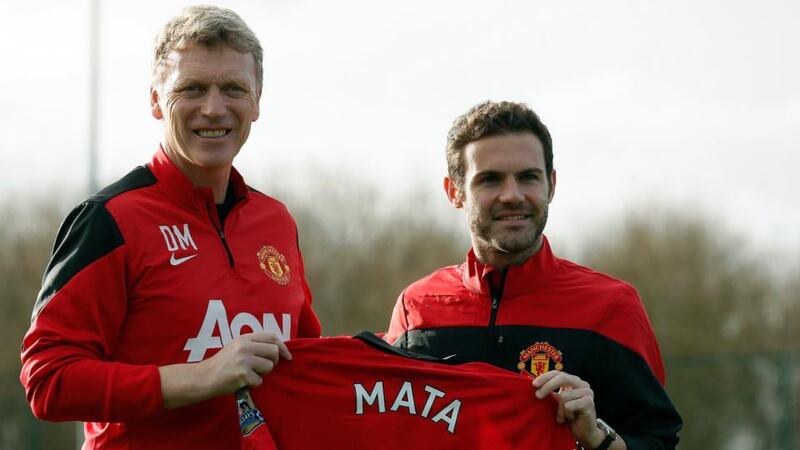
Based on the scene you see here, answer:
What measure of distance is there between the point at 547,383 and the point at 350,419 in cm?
68

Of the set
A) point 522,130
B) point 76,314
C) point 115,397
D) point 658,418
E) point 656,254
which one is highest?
point 522,130

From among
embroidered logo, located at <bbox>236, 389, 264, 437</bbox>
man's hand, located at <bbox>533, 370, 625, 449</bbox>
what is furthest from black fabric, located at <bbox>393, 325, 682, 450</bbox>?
embroidered logo, located at <bbox>236, 389, 264, 437</bbox>

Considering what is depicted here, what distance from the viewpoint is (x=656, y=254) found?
88.5 ft

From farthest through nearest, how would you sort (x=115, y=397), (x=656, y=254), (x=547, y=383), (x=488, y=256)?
(x=656, y=254)
(x=488, y=256)
(x=547, y=383)
(x=115, y=397)

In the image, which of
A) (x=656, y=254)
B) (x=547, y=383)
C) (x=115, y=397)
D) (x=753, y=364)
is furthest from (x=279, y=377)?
(x=656, y=254)

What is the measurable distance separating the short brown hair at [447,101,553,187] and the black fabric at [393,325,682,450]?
67 centimetres

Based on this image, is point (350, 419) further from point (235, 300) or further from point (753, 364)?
point (753, 364)

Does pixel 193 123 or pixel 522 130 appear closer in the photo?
pixel 193 123

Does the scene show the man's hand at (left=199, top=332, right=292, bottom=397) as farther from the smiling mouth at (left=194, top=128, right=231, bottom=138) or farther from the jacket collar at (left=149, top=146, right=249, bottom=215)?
the smiling mouth at (left=194, top=128, right=231, bottom=138)

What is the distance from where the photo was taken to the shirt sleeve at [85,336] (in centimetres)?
343

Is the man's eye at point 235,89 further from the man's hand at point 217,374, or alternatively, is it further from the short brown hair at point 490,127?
the short brown hair at point 490,127

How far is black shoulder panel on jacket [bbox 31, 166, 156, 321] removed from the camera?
3535 millimetres

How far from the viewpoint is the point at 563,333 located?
4254 mm

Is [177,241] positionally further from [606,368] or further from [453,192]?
[606,368]
